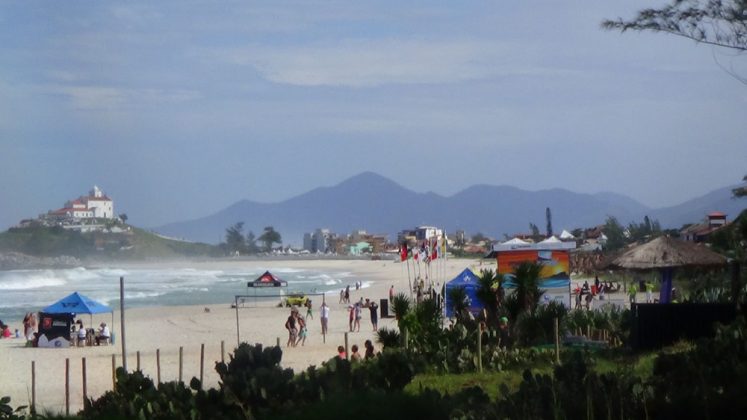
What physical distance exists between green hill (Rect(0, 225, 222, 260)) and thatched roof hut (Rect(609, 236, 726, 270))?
160915mm

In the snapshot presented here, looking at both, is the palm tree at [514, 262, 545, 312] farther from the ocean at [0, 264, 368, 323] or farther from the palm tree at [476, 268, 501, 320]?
the ocean at [0, 264, 368, 323]

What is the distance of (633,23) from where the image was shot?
13.0m

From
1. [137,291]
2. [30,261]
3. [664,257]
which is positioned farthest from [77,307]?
[30,261]

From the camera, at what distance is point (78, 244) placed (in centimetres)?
18150

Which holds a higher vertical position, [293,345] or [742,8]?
[742,8]

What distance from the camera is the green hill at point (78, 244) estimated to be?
177125 mm

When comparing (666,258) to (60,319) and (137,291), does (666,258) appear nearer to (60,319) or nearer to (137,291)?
(60,319)

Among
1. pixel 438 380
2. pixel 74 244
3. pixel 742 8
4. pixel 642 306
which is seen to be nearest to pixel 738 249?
pixel 642 306

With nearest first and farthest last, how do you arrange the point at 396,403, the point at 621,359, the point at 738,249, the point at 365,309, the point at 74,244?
→ 1. the point at 396,403
2. the point at 621,359
3. the point at 738,249
4. the point at 365,309
5. the point at 74,244

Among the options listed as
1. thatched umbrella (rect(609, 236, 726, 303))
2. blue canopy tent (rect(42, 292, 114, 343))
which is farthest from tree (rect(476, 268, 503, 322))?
blue canopy tent (rect(42, 292, 114, 343))

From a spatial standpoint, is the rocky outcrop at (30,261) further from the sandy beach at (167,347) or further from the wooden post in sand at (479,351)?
the wooden post in sand at (479,351)

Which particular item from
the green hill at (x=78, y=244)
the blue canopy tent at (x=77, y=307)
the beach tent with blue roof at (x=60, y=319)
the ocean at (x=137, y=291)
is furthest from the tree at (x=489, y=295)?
the green hill at (x=78, y=244)

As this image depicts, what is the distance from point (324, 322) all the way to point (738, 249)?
54.1 feet

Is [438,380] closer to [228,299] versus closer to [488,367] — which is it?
[488,367]
